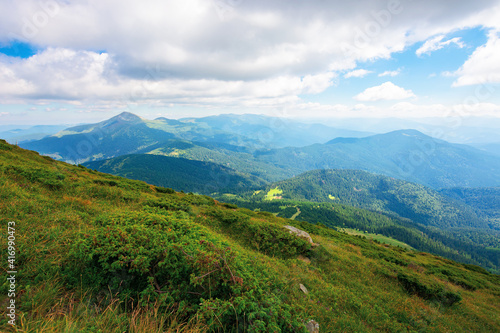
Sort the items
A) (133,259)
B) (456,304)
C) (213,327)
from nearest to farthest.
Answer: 1. (213,327)
2. (133,259)
3. (456,304)

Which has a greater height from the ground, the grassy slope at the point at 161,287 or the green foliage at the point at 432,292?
the grassy slope at the point at 161,287

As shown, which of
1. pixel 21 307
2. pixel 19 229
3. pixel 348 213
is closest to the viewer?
pixel 21 307

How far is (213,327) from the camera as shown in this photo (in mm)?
4031

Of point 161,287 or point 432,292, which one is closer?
point 161,287

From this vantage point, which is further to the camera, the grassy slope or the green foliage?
the green foliage

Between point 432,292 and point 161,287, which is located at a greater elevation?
point 161,287

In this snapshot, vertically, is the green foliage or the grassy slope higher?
the grassy slope

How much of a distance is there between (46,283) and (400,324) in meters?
12.3

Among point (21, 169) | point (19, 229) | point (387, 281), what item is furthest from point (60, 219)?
point (387, 281)

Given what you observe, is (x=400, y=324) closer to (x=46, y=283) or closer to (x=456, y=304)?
(x=456, y=304)

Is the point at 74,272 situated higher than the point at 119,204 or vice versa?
the point at 74,272

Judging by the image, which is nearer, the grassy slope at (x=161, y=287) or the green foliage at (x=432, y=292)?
the grassy slope at (x=161, y=287)

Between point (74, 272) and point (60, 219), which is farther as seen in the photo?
point (60, 219)

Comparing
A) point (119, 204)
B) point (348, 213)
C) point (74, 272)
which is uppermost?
point (74, 272)
